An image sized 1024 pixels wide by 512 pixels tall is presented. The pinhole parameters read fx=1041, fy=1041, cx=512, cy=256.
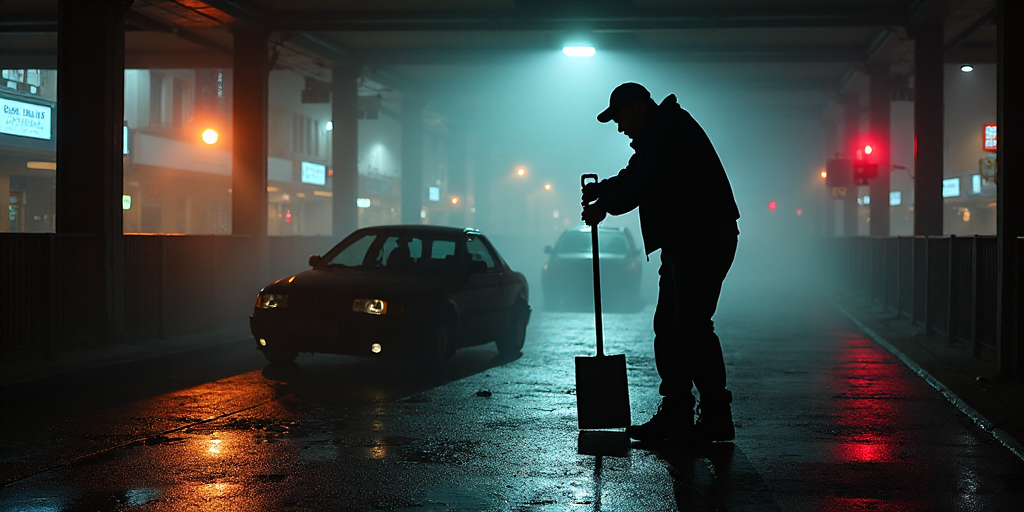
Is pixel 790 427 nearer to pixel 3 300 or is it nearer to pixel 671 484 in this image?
pixel 671 484

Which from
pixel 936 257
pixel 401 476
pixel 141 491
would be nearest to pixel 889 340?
pixel 936 257

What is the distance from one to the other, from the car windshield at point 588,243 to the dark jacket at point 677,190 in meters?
14.8

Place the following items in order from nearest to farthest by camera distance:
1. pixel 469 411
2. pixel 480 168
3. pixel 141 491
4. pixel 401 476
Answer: pixel 141 491 < pixel 401 476 < pixel 469 411 < pixel 480 168

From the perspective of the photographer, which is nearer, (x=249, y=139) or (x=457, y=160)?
(x=249, y=139)

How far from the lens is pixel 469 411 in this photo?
25.3 ft

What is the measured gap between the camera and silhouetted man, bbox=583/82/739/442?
19.6 ft

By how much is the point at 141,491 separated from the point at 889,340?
10839 millimetres

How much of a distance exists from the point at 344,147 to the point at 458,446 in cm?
1994

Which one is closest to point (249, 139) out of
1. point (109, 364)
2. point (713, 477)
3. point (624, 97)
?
point (109, 364)

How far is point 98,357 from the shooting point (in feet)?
35.5

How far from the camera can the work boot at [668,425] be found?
240 inches

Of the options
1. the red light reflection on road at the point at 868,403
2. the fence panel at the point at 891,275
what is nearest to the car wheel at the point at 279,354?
the red light reflection on road at the point at 868,403

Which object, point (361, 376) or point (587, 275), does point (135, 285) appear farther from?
point (587, 275)

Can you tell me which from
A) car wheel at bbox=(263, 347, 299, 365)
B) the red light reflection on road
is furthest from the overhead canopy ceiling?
the red light reflection on road
